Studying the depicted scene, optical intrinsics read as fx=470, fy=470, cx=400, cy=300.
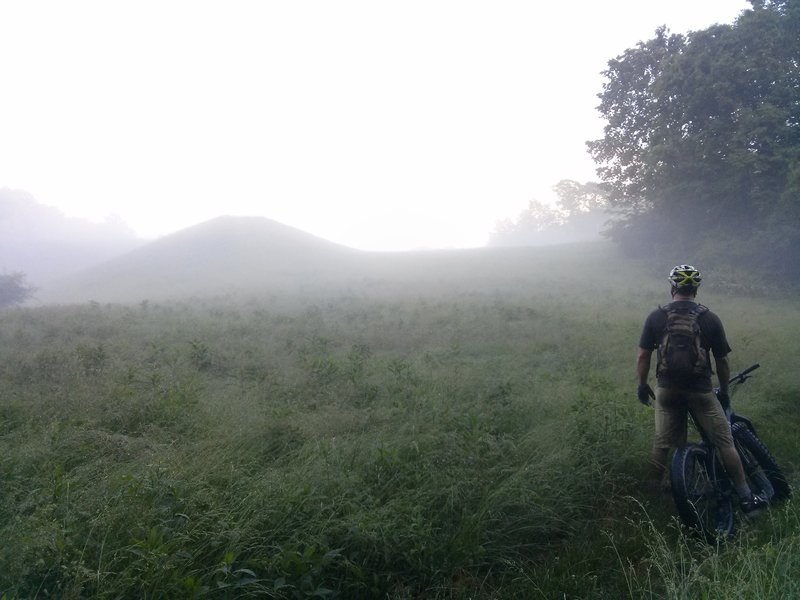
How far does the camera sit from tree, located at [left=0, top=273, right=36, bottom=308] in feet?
105

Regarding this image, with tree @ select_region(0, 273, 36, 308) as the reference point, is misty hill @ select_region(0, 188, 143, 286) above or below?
above

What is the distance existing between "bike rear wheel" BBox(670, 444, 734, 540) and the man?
0.14m

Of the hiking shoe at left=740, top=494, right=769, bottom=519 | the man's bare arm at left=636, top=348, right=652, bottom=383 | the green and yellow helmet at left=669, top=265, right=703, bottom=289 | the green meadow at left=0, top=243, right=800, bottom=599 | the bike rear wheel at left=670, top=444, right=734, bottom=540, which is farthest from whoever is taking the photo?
the man's bare arm at left=636, top=348, right=652, bottom=383

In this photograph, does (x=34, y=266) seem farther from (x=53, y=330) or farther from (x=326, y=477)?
(x=326, y=477)

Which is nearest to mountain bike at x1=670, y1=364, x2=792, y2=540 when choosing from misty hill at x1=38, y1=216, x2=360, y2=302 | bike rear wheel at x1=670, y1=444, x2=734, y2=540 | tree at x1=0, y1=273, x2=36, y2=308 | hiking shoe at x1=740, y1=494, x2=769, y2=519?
bike rear wheel at x1=670, y1=444, x2=734, y2=540

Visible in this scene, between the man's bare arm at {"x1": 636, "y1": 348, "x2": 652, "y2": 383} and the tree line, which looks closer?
the man's bare arm at {"x1": 636, "y1": 348, "x2": 652, "y2": 383}

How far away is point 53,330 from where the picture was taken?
1153 centimetres

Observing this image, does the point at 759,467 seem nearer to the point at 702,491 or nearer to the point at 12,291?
the point at 702,491

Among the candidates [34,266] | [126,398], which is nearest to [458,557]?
[126,398]

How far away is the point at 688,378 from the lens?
14.3 ft

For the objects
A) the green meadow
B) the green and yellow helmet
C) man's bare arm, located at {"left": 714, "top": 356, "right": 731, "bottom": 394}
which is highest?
the green and yellow helmet

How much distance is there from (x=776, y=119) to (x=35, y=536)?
27202mm

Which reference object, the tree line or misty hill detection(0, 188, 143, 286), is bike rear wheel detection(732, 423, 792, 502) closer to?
the tree line

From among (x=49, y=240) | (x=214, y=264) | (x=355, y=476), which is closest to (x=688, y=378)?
(x=355, y=476)
